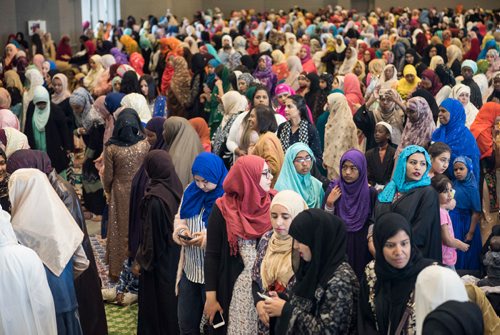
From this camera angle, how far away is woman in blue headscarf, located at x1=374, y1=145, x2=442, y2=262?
4.66m

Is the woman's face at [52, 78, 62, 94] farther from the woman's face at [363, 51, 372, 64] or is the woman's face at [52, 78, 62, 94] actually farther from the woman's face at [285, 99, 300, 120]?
the woman's face at [363, 51, 372, 64]

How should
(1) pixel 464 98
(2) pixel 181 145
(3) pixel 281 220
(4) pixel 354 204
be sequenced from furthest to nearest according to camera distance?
1. (1) pixel 464 98
2. (2) pixel 181 145
3. (4) pixel 354 204
4. (3) pixel 281 220

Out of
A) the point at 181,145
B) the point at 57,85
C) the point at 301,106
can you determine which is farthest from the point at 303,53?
the point at 181,145

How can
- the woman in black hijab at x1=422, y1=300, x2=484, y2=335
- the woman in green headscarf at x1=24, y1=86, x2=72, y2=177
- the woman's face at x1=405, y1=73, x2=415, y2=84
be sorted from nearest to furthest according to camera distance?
the woman in black hijab at x1=422, y1=300, x2=484, y2=335
the woman in green headscarf at x1=24, y1=86, x2=72, y2=177
the woman's face at x1=405, y1=73, x2=415, y2=84

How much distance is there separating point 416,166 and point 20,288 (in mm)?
2396

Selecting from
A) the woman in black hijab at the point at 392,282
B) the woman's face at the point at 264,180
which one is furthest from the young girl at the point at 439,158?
the woman in black hijab at the point at 392,282

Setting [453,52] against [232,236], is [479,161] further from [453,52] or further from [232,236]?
[453,52]

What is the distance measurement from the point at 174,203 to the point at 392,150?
2.07m

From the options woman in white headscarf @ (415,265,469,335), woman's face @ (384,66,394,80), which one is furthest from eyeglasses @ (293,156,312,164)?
woman's face @ (384,66,394,80)

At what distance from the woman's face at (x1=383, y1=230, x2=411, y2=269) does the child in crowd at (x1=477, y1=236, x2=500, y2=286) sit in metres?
1.35

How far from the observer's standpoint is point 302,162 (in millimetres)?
5355

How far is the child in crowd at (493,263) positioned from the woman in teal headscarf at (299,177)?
118 centimetres

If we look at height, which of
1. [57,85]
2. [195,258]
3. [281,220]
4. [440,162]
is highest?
[281,220]

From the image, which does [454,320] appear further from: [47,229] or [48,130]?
[48,130]
